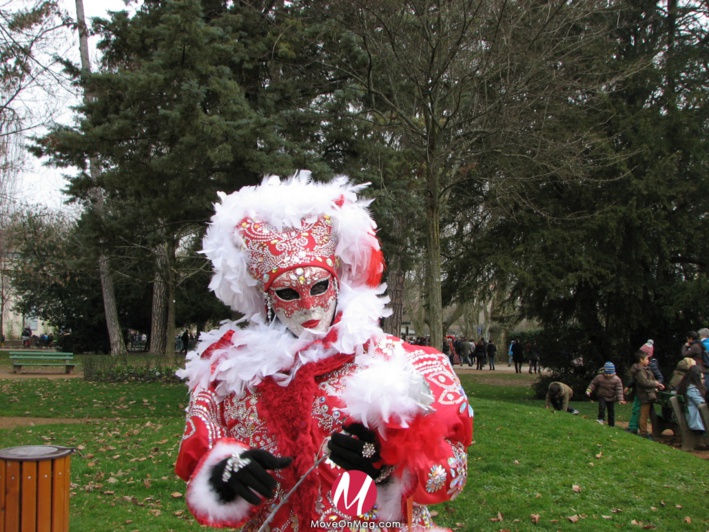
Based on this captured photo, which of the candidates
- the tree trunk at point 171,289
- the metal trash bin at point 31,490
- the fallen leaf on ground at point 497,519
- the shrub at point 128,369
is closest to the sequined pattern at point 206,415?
the metal trash bin at point 31,490

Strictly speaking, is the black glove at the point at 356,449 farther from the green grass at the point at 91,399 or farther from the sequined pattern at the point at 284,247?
the green grass at the point at 91,399

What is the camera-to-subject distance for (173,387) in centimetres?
1481

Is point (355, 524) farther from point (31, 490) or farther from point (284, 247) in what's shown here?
point (31, 490)

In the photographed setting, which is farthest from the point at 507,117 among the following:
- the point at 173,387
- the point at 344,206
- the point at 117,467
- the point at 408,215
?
the point at 173,387

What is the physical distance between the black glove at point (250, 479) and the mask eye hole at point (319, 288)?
58 centimetres

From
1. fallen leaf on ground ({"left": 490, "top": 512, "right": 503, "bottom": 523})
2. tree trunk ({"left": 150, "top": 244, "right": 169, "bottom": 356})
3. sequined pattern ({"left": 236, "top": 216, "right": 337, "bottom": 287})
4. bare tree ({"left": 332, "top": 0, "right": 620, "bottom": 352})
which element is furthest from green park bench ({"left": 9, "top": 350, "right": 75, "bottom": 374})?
sequined pattern ({"left": 236, "top": 216, "right": 337, "bottom": 287})

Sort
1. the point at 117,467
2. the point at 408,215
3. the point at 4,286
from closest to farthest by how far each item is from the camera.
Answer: the point at 117,467 < the point at 408,215 < the point at 4,286

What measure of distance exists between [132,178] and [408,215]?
16.2ft

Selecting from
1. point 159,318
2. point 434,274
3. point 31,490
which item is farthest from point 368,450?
point 159,318

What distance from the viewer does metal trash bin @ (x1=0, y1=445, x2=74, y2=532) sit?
11.8 ft

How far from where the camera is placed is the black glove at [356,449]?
1.84 metres

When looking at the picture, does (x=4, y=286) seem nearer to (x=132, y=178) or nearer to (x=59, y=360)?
(x=59, y=360)

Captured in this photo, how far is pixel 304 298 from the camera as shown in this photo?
2201 mm

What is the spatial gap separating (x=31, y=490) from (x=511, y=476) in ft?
16.3
